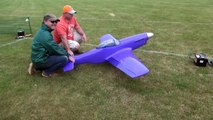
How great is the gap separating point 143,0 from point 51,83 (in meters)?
13.8

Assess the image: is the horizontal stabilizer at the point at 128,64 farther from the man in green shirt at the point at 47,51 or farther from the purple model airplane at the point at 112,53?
the man in green shirt at the point at 47,51

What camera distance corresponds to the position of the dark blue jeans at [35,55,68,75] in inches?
179

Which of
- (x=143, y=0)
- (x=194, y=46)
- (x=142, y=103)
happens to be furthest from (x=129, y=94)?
(x=143, y=0)

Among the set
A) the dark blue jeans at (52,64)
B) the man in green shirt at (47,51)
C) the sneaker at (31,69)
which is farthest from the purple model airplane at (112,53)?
the sneaker at (31,69)

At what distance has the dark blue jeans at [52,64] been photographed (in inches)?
179

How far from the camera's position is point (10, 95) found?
4.13 m

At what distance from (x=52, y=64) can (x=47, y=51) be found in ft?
0.98

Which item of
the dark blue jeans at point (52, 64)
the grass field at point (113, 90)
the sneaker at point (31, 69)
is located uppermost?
the dark blue jeans at point (52, 64)

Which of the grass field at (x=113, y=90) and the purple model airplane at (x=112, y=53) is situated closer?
the grass field at (x=113, y=90)

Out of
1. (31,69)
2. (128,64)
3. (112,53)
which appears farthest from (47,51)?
(128,64)

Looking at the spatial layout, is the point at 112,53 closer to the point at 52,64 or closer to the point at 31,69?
the point at 52,64

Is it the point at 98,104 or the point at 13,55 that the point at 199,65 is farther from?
the point at 13,55

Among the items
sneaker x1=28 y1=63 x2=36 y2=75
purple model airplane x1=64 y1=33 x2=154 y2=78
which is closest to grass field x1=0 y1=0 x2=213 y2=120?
sneaker x1=28 y1=63 x2=36 y2=75

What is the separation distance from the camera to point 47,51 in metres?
4.50
